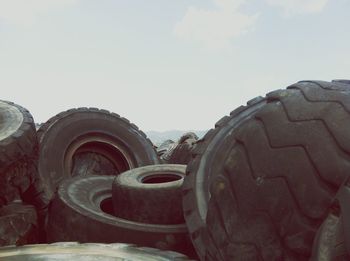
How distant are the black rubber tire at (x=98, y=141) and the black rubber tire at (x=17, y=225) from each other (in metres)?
1.42

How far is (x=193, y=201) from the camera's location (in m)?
2.59

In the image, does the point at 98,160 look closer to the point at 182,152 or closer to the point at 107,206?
the point at 182,152

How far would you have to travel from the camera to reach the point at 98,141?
5000 millimetres

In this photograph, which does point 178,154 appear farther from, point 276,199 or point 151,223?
point 276,199

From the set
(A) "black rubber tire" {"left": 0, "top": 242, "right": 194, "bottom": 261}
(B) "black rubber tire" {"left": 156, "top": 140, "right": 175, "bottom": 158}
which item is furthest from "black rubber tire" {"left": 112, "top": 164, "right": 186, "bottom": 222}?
(B) "black rubber tire" {"left": 156, "top": 140, "right": 175, "bottom": 158}

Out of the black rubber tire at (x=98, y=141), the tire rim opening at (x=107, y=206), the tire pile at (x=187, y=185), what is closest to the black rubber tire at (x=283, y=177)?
the tire pile at (x=187, y=185)

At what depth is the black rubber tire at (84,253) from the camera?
1.74 meters

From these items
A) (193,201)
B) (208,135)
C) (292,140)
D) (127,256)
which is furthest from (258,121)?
(208,135)

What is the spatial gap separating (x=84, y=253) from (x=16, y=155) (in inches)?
72.8

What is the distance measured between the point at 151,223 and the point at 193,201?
0.62 meters

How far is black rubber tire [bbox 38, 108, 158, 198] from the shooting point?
4.75 metres

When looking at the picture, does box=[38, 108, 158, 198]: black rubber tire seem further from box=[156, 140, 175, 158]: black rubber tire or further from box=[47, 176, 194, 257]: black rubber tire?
box=[47, 176, 194, 257]: black rubber tire

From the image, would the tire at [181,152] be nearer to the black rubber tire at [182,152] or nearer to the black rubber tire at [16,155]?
the black rubber tire at [182,152]

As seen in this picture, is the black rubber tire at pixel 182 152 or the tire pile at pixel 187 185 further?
the black rubber tire at pixel 182 152
